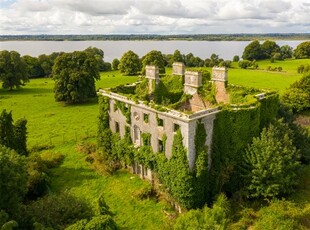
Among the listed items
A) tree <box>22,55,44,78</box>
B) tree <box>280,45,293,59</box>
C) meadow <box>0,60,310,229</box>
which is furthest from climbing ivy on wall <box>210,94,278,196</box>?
tree <box>280,45,293,59</box>

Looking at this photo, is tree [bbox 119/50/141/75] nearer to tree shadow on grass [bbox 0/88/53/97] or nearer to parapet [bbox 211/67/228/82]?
tree shadow on grass [bbox 0/88/53/97]

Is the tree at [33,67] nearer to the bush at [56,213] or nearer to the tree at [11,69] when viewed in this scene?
the tree at [11,69]

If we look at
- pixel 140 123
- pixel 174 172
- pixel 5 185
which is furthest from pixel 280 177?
pixel 5 185

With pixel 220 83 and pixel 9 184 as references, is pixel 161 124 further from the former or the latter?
pixel 9 184

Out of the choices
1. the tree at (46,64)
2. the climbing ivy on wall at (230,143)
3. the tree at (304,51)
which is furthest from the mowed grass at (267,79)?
the tree at (46,64)

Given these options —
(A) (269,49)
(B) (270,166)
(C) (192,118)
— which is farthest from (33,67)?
(A) (269,49)

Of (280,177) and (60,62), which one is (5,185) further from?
(60,62)
